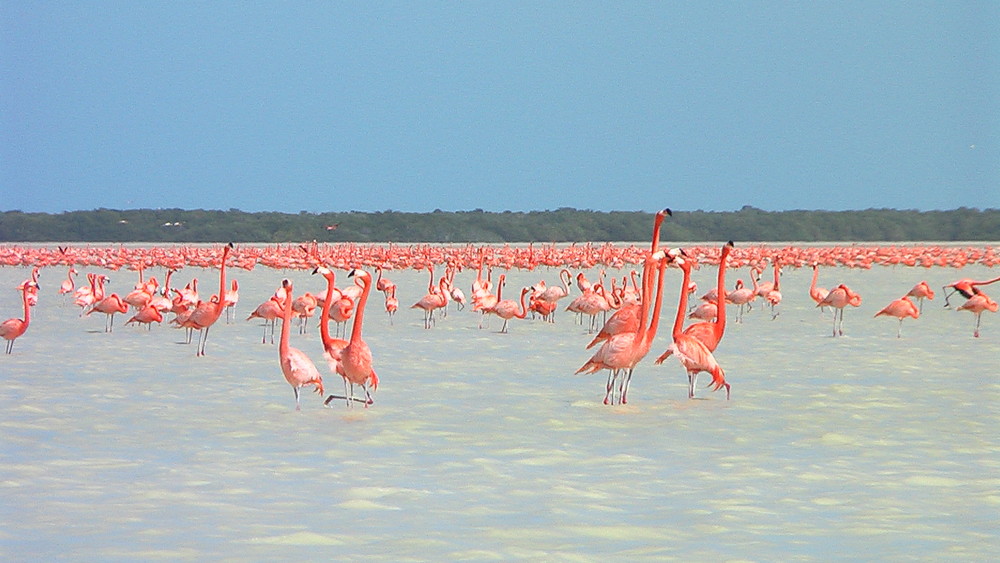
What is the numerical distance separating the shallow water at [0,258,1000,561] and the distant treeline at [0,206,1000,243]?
54573mm

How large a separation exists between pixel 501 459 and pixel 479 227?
2582 inches

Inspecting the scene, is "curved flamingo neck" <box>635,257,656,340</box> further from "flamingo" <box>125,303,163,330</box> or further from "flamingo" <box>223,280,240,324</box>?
"flamingo" <box>223,280,240,324</box>

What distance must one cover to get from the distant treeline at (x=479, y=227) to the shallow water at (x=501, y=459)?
5457 cm

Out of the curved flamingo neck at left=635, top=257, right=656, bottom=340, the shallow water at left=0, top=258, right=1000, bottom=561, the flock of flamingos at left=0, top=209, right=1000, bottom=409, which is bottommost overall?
the shallow water at left=0, top=258, right=1000, bottom=561

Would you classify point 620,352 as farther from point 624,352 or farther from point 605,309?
point 605,309

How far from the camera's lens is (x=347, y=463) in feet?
20.6

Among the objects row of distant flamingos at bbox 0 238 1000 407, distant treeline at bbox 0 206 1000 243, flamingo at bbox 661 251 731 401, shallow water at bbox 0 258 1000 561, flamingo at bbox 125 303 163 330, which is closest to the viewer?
shallow water at bbox 0 258 1000 561

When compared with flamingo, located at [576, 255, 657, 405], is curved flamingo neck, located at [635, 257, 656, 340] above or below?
above

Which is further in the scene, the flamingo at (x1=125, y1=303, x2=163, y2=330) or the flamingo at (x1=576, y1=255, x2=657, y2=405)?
the flamingo at (x1=125, y1=303, x2=163, y2=330)

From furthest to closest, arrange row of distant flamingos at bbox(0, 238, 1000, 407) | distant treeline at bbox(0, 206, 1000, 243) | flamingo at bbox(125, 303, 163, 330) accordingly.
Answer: distant treeline at bbox(0, 206, 1000, 243) → flamingo at bbox(125, 303, 163, 330) → row of distant flamingos at bbox(0, 238, 1000, 407)

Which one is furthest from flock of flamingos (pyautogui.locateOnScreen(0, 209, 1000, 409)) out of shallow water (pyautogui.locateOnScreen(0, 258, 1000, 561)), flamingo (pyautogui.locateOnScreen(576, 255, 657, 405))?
shallow water (pyautogui.locateOnScreen(0, 258, 1000, 561))

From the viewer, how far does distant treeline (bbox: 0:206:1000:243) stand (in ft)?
218

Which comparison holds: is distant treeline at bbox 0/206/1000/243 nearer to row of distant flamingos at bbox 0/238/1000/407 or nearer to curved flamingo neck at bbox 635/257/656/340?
row of distant flamingos at bbox 0/238/1000/407

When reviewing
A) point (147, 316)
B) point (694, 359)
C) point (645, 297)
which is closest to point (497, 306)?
point (147, 316)
